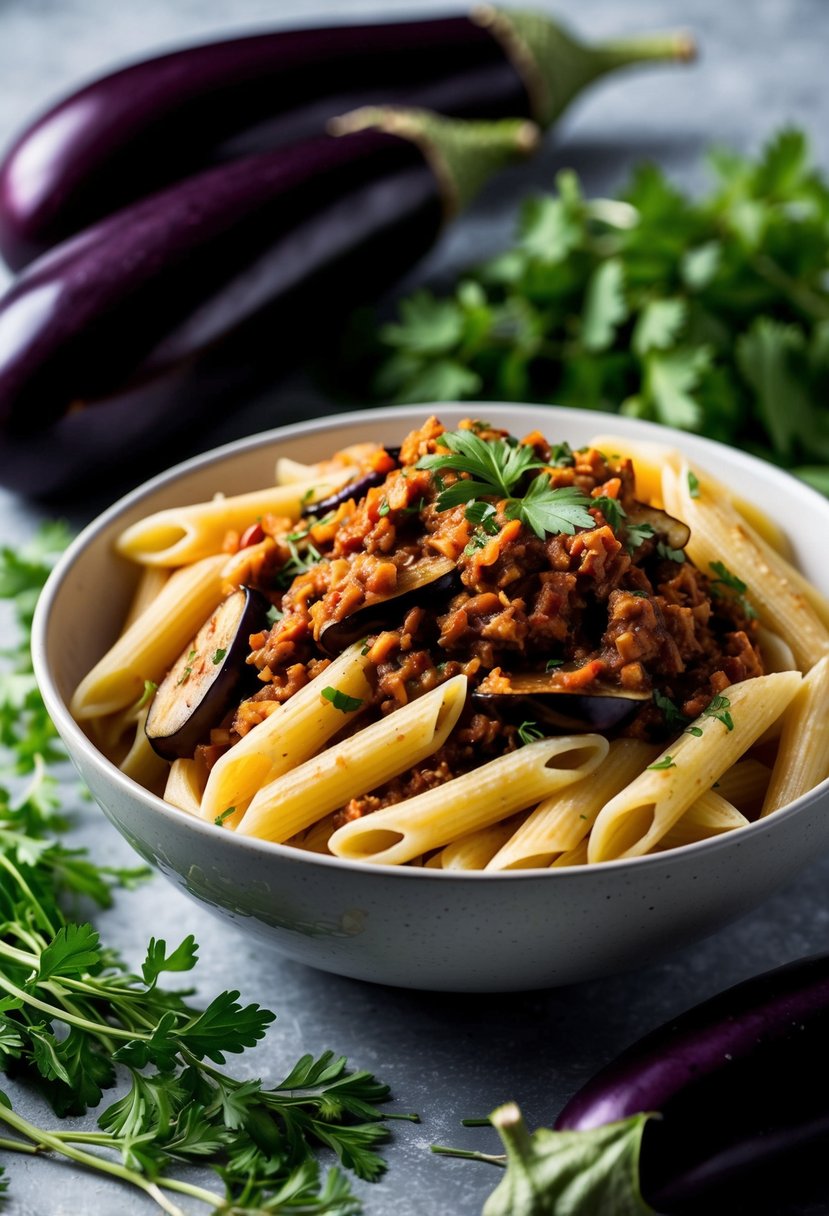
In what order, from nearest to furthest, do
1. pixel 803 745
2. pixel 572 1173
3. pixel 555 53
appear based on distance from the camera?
pixel 572 1173, pixel 803 745, pixel 555 53

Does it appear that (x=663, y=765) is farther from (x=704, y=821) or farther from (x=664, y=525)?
(x=664, y=525)

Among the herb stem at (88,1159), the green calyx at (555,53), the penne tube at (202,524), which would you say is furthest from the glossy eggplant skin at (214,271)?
the herb stem at (88,1159)

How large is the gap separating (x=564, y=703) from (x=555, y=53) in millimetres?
5745

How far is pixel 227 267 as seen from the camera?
5.83 meters

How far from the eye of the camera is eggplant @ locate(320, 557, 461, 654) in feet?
10.5

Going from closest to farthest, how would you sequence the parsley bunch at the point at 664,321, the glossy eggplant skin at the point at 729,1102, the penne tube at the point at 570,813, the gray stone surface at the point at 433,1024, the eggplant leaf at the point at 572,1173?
the eggplant leaf at the point at 572,1173 → the glossy eggplant skin at the point at 729,1102 → the gray stone surface at the point at 433,1024 → the penne tube at the point at 570,813 → the parsley bunch at the point at 664,321

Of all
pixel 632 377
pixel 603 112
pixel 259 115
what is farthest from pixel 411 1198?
pixel 603 112

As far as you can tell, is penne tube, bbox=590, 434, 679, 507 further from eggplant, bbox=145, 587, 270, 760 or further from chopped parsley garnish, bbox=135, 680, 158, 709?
chopped parsley garnish, bbox=135, 680, 158, 709

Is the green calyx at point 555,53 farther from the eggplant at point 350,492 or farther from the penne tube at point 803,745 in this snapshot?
the penne tube at point 803,745

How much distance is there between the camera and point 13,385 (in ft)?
17.5

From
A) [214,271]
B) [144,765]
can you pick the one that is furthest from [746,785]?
[214,271]

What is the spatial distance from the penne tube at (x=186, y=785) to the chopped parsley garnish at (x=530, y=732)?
0.75m

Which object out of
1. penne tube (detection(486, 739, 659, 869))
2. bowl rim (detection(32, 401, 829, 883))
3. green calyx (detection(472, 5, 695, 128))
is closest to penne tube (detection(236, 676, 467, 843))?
bowl rim (detection(32, 401, 829, 883))

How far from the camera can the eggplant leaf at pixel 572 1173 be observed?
242 centimetres
